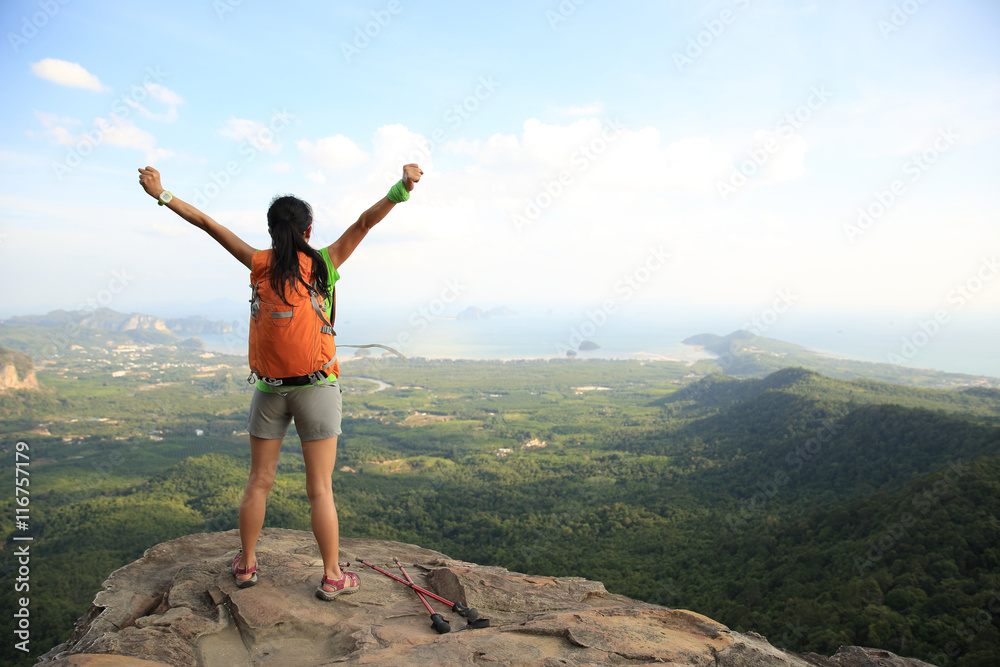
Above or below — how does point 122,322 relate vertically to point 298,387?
above

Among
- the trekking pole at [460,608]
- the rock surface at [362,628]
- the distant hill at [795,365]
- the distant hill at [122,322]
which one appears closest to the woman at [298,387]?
the rock surface at [362,628]

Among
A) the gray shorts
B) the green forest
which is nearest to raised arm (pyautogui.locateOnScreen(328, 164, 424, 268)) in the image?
the gray shorts

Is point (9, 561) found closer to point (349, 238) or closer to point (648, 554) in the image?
point (648, 554)

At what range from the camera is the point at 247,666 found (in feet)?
9.50

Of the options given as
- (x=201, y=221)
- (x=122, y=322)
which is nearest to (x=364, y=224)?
(x=201, y=221)

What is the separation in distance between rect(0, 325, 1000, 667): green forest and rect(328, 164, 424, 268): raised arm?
10572 millimetres

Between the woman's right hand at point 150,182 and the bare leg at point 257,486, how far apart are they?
5.71 feet

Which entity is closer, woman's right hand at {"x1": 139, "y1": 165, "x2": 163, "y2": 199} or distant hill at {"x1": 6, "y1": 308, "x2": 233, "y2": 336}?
woman's right hand at {"x1": 139, "y1": 165, "x2": 163, "y2": 199}

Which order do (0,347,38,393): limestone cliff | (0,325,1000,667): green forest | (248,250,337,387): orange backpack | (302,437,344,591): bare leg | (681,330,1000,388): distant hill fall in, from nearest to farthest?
(248,250,337,387): orange backpack
(302,437,344,591): bare leg
(0,325,1000,667): green forest
(0,347,38,393): limestone cliff
(681,330,1000,388): distant hill

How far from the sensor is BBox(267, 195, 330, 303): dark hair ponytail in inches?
122

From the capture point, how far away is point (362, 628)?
3.23m

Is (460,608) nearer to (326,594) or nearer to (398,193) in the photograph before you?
(326,594)

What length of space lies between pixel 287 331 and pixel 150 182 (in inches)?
54.8

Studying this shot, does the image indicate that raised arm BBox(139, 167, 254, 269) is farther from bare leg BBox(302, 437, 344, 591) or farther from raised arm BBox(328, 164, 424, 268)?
bare leg BBox(302, 437, 344, 591)
